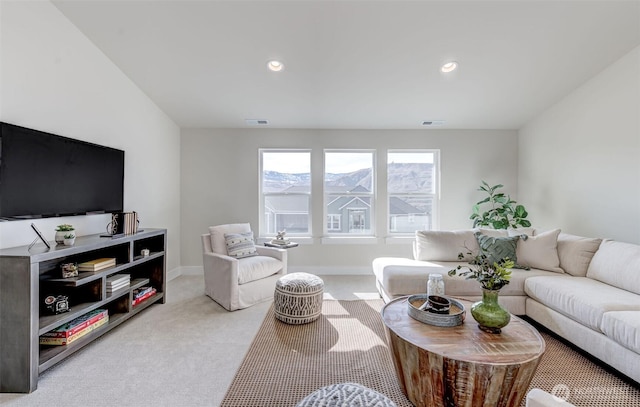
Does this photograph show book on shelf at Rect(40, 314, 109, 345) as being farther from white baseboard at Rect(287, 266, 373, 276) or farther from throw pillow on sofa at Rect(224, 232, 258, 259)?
white baseboard at Rect(287, 266, 373, 276)

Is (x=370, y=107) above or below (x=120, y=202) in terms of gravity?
above

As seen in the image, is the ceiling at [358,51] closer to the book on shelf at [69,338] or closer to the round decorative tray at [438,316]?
the round decorative tray at [438,316]

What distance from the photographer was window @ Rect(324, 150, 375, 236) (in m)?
4.46

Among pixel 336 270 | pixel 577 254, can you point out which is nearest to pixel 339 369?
pixel 336 270

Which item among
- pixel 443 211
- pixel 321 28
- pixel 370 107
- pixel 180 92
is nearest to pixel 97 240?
pixel 180 92

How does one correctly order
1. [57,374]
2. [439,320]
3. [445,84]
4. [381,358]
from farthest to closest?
1. [445,84]
2. [381,358]
3. [57,374]
4. [439,320]

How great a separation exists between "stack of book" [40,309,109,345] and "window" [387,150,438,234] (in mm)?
3750

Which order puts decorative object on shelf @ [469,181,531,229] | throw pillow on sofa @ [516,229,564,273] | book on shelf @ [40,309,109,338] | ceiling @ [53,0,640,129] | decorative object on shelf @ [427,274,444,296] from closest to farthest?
1. book on shelf @ [40,309,109,338]
2. decorative object on shelf @ [427,274,444,296]
3. ceiling @ [53,0,640,129]
4. throw pillow on sofa @ [516,229,564,273]
5. decorative object on shelf @ [469,181,531,229]

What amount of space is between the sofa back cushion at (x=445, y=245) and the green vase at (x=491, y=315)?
161 cm

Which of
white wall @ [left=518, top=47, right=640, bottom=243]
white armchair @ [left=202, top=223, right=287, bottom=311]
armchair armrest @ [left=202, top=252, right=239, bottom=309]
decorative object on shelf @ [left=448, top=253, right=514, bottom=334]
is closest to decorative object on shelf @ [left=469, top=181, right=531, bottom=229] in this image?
white wall @ [left=518, top=47, right=640, bottom=243]

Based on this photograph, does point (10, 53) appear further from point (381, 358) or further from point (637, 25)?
point (637, 25)

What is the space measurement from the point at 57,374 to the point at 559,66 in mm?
5325

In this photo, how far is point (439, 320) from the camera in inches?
68.7

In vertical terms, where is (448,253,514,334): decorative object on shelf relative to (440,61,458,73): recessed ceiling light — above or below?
below
